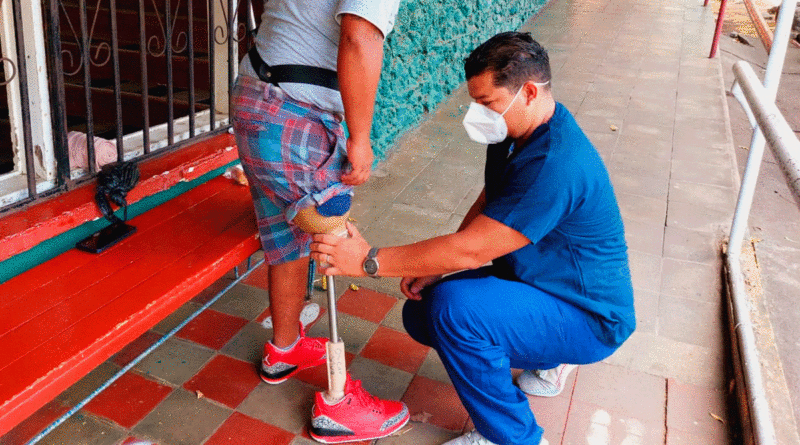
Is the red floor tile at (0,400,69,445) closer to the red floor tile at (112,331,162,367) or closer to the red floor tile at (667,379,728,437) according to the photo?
the red floor tile at (112,331,162,367)

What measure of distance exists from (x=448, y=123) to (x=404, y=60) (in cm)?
110

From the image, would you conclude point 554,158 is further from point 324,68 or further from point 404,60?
point 404,60

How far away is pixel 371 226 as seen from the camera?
383cm

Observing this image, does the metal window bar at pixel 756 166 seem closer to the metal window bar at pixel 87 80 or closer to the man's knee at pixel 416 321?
the man's knee at pixel 416 321

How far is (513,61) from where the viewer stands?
1.87 m

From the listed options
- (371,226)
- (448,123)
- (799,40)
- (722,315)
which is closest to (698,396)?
(722,315)

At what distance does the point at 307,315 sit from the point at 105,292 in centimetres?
104

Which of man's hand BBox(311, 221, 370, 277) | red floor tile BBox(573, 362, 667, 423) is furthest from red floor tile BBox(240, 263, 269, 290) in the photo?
red floor tile BBox(573, 362, 667, 423)

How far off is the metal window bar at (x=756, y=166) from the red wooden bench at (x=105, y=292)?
1682 millimetres

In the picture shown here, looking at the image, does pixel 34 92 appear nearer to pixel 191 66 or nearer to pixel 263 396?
pixel 191 66

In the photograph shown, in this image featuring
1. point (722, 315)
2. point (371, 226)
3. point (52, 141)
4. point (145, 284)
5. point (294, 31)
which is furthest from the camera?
point (371, 226)

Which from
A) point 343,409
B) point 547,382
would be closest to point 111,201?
point 343,409

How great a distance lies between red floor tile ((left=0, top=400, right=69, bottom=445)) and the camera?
2199mm

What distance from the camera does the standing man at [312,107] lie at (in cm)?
182
